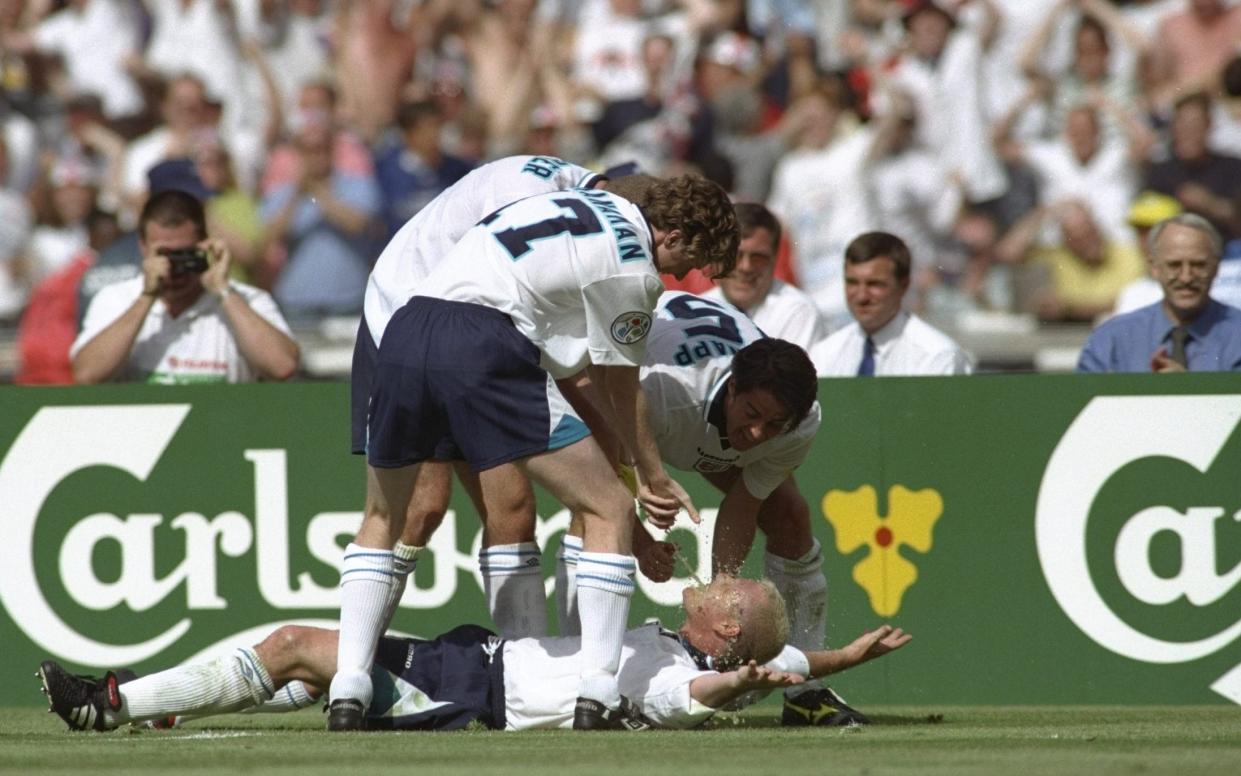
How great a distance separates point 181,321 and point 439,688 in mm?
3284

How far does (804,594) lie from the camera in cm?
784

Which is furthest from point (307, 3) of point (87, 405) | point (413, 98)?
point (87, 405)

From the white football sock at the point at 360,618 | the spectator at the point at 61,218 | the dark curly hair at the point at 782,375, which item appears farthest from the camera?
the spectator at the point at 61,218

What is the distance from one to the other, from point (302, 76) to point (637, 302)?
8899 millimetres

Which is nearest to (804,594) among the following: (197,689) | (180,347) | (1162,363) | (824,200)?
(1162,363)

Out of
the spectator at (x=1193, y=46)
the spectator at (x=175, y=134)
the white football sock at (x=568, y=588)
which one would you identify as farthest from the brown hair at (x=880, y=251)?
the spectator at (x=175, y=134)

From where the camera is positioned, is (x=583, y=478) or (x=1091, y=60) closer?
(x=583, y=478)

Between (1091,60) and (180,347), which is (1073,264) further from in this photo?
(180,347)

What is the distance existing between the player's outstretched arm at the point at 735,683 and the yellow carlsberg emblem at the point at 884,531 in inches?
86.4

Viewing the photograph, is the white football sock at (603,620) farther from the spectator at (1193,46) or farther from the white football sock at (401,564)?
the spectator at (1193,46)

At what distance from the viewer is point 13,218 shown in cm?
1399

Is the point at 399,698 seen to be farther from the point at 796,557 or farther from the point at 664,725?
the point at 796,557

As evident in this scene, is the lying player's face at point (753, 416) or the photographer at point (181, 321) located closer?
the lying player's face at point (753, 416)

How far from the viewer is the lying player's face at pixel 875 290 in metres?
9.38
